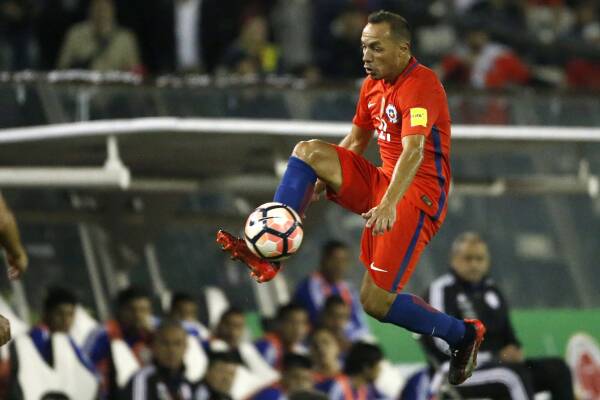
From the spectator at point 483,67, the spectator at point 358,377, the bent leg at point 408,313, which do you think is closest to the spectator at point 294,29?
the spectator at point 483,67

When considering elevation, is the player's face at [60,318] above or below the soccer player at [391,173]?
below

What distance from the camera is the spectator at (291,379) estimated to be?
12.5 meters

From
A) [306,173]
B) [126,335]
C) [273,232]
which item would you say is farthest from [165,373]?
[273,232]

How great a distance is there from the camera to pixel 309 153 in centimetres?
880

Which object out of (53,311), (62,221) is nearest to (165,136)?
(53,311)

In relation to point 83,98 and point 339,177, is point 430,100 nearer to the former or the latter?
point 339,177

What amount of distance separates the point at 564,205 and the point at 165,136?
17.5 feet

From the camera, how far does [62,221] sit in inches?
558

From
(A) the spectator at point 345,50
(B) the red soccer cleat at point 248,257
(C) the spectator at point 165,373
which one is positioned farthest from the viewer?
(A) the spectator at point 345,50

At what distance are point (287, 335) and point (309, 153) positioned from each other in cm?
477

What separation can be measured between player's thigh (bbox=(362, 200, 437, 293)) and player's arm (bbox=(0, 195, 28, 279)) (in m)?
1.82

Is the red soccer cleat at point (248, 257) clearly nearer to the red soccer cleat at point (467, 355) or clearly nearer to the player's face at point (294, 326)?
the red soccer cleat at point (467, 355)

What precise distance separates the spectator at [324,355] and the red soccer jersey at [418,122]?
410 cm

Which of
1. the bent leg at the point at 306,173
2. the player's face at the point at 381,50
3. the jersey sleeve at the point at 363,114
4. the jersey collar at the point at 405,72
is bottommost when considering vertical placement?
the bent leg at the point at 306,173
